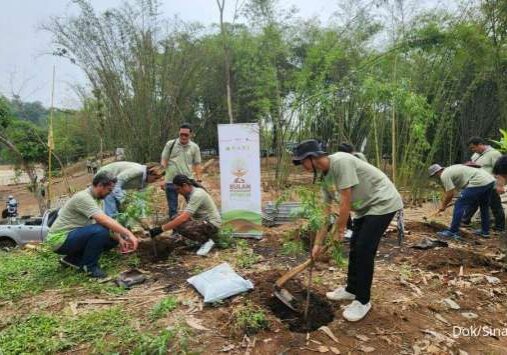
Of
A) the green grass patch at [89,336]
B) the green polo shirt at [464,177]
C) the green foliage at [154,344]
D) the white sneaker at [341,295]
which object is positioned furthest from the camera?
the green polo shirt at [464,177]

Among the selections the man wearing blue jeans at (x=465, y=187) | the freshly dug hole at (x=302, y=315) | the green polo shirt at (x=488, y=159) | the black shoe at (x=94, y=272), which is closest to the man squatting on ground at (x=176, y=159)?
the black shoe at (x=94, y=272)

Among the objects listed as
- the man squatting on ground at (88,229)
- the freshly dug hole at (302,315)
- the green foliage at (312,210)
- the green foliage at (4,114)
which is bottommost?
the freshly dug hole at (302,315)

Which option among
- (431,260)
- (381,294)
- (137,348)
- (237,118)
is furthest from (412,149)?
(237,118)

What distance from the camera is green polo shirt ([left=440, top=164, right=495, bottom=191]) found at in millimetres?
A: 5227

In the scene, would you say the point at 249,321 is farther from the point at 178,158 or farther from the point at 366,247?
the point at 178,158

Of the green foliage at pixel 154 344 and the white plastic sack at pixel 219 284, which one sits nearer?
the green foliage at pixel 154 344

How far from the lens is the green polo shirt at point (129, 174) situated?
481 cm

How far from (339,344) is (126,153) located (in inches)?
363

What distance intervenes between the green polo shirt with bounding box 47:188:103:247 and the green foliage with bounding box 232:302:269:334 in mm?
1601

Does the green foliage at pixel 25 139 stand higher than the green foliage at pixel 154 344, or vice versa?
the green foliage at pixel 25 139

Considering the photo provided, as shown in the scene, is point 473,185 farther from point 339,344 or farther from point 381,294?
point 339,344

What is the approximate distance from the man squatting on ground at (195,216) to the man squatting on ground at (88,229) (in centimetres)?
67

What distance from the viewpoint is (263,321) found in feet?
9.70

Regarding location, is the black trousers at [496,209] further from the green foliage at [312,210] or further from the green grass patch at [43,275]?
the green grass patch at [43,275]
